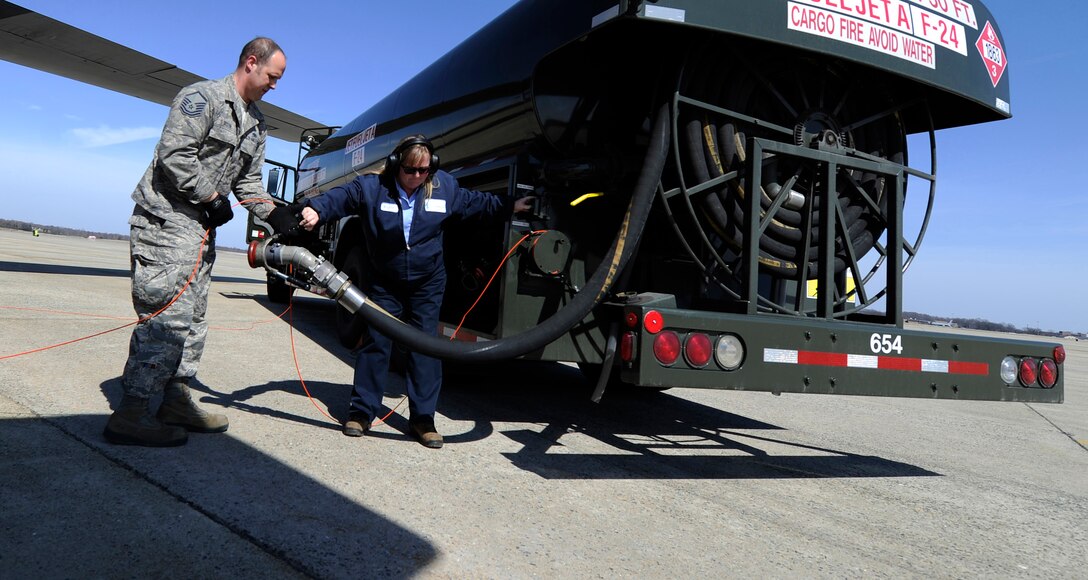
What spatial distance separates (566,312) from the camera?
3.00m

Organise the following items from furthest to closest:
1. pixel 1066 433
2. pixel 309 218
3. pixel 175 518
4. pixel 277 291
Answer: pixel 277 291, pixel 1066 433, pixel 309 218, pixel 175 518

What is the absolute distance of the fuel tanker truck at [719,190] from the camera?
2984mm

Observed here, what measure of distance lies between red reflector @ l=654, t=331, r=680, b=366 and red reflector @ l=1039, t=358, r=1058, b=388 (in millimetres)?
2105

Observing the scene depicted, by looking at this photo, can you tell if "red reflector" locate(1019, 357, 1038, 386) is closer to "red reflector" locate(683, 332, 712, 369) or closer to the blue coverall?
"red reflector" locate(683, 332, 712, 369)

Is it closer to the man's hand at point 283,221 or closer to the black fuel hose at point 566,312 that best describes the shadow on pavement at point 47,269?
the man's hand at point 283,221

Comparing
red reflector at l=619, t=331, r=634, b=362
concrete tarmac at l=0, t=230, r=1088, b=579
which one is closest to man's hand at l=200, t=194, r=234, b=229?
concrete tarmac at l=0, t=230, r=1088, b=579

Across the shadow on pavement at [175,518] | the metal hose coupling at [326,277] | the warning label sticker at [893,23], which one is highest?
the warning label sticker at [893,23]

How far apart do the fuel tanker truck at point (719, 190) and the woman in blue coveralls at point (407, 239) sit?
1.08ft

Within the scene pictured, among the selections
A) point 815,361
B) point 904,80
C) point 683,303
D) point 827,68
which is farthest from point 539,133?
point 904,80

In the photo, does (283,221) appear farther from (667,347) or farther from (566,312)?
(667,347)

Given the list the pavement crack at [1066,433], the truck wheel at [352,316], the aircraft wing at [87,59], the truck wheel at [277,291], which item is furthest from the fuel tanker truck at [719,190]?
the aircraft wing at [87,59]

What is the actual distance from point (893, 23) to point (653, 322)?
2070 mm

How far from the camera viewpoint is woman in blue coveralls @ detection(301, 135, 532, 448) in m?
3.48

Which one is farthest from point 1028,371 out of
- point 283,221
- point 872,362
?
point 283,221
